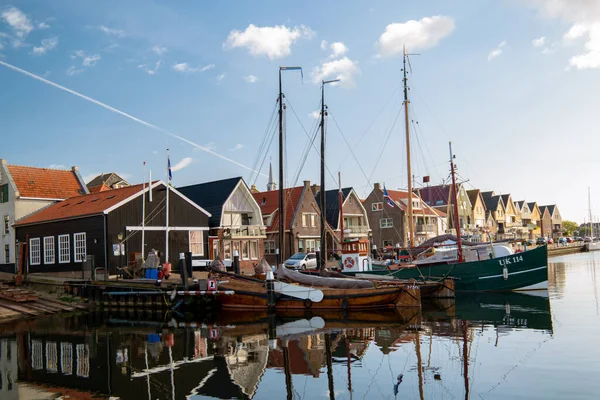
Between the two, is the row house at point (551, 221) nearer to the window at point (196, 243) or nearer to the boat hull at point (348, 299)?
the window at point (196, 243)

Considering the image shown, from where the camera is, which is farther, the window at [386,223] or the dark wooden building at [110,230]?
the window at [386,223]

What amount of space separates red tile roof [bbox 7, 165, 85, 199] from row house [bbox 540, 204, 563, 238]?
114m

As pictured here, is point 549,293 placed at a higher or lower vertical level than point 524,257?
lower

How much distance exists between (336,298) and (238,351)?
9.32 m

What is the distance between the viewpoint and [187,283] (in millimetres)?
28812

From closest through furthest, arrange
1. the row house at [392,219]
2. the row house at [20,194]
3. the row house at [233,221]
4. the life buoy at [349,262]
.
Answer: the life buoy at [349,262] < the row house at [20,194] < the row house at [233,221] < the row house at [392,219]

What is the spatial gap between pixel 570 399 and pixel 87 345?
16.0m

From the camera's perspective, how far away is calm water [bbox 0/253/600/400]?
530 inches

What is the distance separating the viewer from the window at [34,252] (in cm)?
3953

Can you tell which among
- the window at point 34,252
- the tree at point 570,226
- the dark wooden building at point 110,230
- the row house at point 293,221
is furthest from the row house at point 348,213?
the tree at point 570,226

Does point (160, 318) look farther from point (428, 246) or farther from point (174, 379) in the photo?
point (428, 246)

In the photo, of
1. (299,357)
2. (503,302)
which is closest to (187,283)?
(299,357)

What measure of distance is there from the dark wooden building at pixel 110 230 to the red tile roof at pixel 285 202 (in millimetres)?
12775

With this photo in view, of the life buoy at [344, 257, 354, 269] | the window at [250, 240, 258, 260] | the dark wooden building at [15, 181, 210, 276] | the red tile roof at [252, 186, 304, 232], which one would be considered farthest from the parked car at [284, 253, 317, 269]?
the life buoy at [344, 257, 354, 269]
